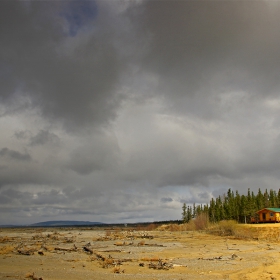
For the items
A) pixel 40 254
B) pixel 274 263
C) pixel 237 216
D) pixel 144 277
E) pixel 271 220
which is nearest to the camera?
pixel 144 277

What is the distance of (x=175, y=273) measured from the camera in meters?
19.9

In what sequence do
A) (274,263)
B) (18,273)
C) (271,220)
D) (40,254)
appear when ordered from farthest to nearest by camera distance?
(271,220) < (40,254) < (274,263) < (18,273)

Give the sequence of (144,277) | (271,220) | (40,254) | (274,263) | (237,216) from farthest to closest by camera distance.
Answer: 1. (237,216)
2. (271,220)
3. (40,254)
4. (274,263)
5. (144,277)

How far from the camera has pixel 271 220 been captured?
76.3 metres

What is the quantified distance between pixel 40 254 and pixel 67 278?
14.8 meters

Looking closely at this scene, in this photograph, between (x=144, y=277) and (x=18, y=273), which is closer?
(x=144, y=277)

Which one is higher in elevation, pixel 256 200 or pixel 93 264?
pixel 256 200

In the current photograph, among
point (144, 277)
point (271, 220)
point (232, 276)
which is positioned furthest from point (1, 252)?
point (271, 220)

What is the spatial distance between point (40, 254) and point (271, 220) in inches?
2466

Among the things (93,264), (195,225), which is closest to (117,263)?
(93,264)

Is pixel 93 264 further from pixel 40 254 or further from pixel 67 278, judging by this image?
pixel 40 254

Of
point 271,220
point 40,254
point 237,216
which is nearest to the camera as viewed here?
point 40,254

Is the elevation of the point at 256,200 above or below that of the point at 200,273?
above

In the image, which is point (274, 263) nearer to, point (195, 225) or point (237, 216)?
point (195, 225)
